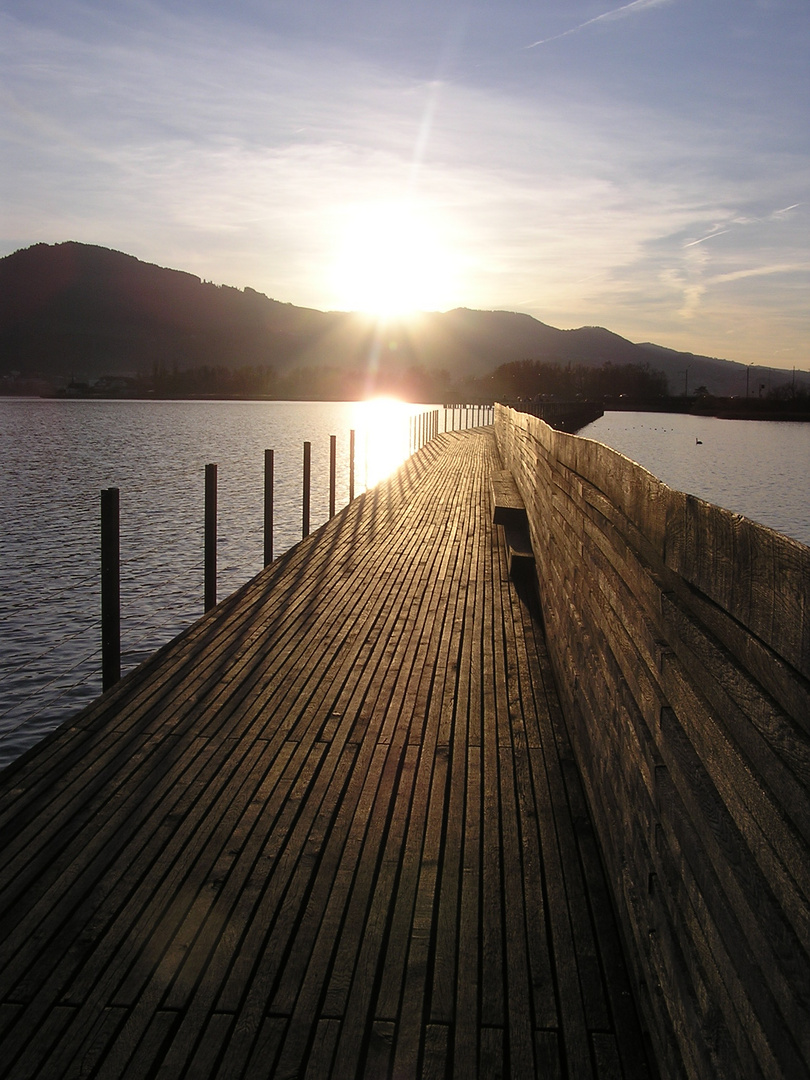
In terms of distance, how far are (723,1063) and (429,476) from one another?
21.2 meters

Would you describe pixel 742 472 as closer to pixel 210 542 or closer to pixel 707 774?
pixel 210 542

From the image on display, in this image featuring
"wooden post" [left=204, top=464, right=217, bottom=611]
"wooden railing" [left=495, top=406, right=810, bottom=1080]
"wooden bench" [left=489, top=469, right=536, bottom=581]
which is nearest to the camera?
"wooden railing" [left=495, top=406, right=810, bottom=1080]

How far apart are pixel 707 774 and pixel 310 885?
1690mm

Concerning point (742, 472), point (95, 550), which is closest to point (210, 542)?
point (95, 550)

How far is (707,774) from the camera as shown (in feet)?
6.39

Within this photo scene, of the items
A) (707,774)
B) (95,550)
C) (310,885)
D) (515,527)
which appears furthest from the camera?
(95,550)

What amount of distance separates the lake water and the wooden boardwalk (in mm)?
1573

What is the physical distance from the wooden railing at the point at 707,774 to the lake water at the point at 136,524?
3617 mm

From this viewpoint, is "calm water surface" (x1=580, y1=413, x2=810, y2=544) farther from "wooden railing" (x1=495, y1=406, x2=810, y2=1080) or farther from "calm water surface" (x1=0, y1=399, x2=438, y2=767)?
"wooden railing" (x1=495, y1=406, x2=810, y2=1080)

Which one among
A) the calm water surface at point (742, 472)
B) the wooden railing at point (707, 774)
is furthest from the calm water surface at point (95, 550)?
the calm water surface at point (742, 472)

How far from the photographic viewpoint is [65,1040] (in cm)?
238

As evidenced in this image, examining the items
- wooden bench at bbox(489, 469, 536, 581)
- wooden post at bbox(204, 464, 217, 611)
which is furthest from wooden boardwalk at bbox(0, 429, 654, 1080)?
wooden bench at bbox(489, 469, 536, 581)

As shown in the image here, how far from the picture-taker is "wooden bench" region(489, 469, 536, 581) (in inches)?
353

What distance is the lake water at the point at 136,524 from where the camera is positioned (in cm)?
987
